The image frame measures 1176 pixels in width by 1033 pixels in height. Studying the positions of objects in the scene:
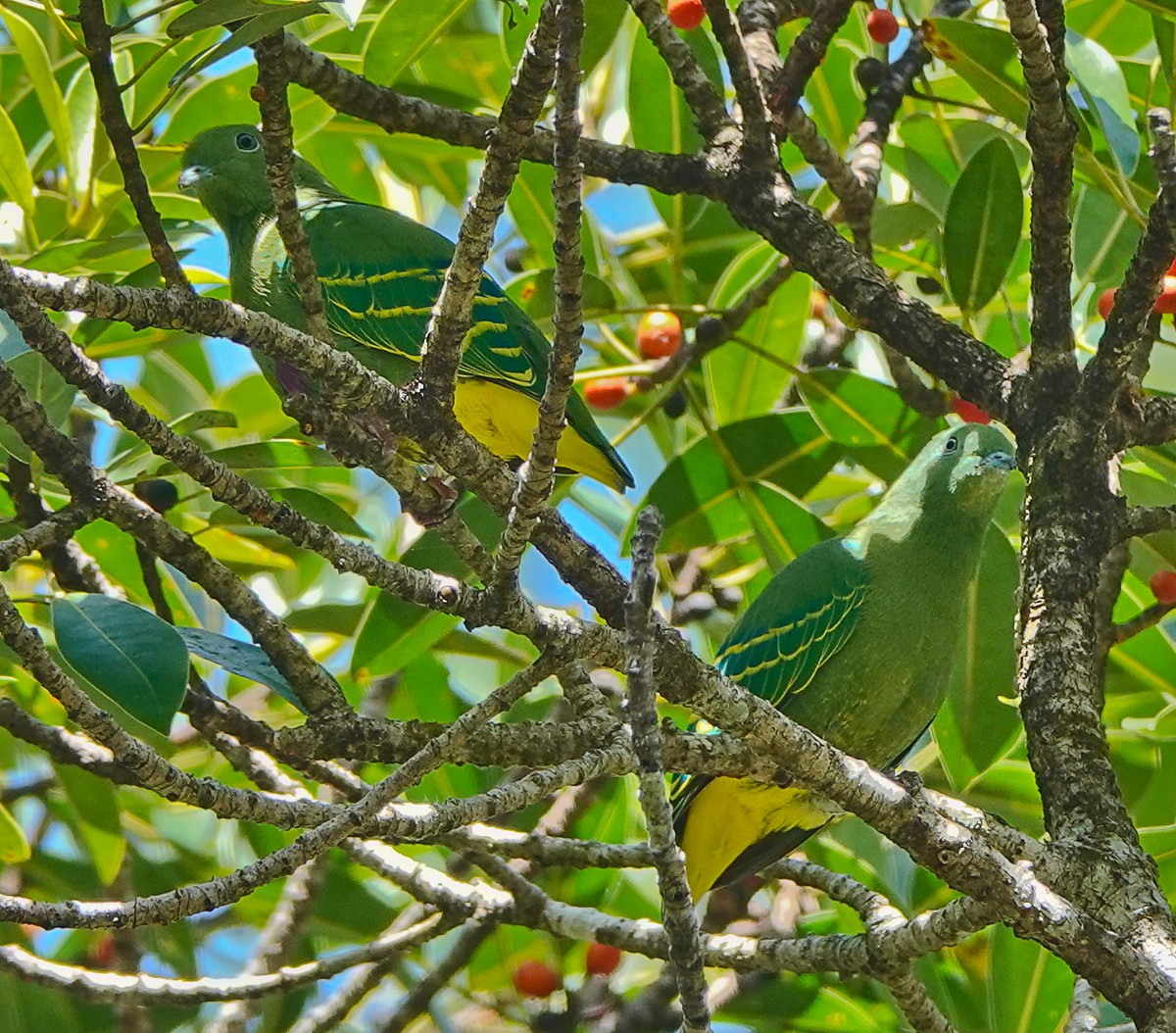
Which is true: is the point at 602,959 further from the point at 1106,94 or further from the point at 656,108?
the point at 1106,94

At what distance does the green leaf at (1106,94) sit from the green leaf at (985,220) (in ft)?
1.19

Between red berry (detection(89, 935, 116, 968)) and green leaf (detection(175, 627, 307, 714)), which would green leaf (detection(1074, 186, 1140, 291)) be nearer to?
green leaf (detection(175, 627, 307, 714))

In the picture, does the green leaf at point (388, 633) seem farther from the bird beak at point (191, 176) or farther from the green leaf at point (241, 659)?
the bird beak at point (191, 176)

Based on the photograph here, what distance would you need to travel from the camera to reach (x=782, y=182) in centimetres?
322

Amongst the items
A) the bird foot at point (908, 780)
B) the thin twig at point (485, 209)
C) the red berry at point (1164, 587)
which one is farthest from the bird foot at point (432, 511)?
the red berry at point (1164, 587)


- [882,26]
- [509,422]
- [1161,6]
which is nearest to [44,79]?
[509,422]

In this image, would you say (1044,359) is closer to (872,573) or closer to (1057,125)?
(1057,125)

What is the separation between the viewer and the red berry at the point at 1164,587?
3.42 meters

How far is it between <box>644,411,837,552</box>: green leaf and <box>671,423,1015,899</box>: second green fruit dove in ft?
1.02

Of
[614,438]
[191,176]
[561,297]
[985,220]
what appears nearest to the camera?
[561,297]

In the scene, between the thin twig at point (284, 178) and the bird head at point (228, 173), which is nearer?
the thin twig at point (284, 178)

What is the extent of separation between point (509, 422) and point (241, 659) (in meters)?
1.16

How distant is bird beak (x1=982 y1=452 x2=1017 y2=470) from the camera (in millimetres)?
3502

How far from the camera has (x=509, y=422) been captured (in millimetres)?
3770
